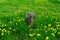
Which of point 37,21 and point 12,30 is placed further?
point 37,21

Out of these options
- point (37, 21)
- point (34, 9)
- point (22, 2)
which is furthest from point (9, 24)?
point (22, 2)

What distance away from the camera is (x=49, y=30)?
21.6ft

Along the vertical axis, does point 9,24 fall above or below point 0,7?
above

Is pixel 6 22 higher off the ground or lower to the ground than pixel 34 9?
higher

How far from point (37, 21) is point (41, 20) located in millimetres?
231

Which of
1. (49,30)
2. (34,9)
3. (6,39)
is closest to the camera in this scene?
(6,39)

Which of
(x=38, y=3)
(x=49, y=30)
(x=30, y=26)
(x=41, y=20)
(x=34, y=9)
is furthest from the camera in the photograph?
(x=38, y=3)

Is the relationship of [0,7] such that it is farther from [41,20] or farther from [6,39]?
[6,39]

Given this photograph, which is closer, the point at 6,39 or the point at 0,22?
the point at 6,39

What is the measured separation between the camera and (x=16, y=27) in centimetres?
690

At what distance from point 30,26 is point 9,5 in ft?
13.0

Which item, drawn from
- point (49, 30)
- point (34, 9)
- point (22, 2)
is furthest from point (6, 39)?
point (22, 2)

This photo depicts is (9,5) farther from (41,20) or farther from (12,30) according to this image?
(12,30)

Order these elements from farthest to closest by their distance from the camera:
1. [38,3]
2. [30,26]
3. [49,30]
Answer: [38,3], [30,26], [49,30]
